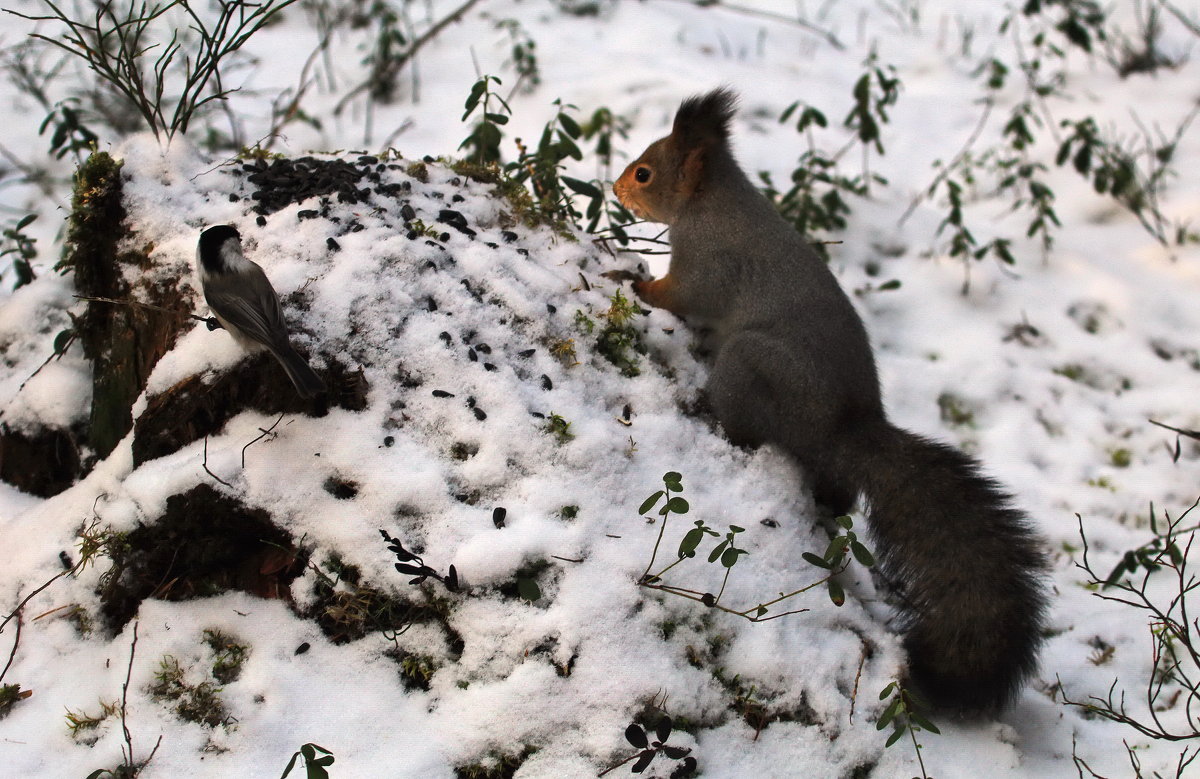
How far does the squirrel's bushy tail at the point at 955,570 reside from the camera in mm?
2168

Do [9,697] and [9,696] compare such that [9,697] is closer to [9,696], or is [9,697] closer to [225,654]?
[9,696]

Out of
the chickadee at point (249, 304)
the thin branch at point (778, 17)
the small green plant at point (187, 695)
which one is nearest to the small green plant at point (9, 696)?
the small green plant at point (187, 695)

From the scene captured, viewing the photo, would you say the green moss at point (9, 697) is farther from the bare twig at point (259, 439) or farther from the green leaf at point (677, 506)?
the green leaf at point (677, 506)

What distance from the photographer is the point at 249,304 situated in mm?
2133

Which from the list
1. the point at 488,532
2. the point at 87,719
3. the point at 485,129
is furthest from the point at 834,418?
the point at 87,719

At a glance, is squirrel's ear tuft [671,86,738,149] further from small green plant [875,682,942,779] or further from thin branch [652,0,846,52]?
thin branch [652,0,846,52]

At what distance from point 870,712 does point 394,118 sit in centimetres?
460

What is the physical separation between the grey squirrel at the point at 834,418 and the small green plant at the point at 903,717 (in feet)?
0.40

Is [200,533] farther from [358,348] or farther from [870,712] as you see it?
[870,712]

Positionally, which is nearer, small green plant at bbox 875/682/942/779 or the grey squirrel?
small green plant at bbox 875/682/942/779

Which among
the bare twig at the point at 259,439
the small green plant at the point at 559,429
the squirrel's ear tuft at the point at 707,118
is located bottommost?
the small green plant at the point at 559,429

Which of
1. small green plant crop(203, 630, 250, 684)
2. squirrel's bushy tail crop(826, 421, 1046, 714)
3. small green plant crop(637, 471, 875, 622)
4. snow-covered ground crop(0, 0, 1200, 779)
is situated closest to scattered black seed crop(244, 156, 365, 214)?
snow-covered ground crop(0, 0, 1200, 779)

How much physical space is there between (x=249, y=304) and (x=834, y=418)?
5.24 feet

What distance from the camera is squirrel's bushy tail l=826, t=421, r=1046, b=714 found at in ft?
7.11
